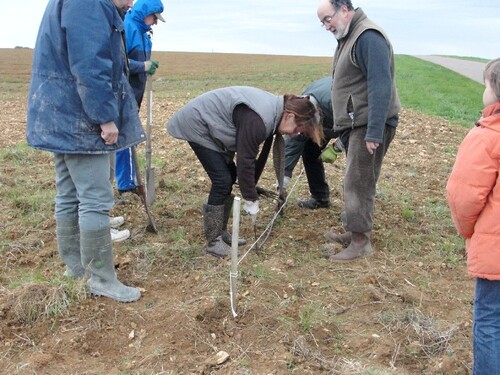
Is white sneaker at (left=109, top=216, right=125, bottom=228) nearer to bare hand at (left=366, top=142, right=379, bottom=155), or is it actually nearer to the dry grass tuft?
the dry grass tuft

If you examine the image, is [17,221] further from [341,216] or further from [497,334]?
[497,334]

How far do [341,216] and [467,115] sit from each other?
8.85 m

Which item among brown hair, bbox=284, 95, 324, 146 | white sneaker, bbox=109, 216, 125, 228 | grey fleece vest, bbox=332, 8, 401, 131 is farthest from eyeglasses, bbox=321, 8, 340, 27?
white sneaker, bbox=109, 216, 125, 228

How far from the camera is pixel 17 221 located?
203 inches

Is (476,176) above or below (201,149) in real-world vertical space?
above

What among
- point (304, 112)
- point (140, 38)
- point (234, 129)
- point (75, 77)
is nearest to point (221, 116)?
point (234, 129)

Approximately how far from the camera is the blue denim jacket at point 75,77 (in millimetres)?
3113

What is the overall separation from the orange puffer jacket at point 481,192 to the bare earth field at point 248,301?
81 centimetres

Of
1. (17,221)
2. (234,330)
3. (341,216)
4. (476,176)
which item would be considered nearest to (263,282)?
(234,330)

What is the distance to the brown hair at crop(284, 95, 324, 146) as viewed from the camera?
4.09 metres

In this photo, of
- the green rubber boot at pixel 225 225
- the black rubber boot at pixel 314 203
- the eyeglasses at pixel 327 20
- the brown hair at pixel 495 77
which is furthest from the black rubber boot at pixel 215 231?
the brown hair at pixel 495 77

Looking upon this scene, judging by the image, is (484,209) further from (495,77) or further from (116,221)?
(116,221)

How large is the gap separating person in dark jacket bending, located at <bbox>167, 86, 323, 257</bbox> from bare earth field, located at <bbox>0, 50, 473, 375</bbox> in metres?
0.44

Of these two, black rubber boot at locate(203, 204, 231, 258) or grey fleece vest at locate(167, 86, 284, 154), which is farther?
black rubber boot at locate(203, 204, 231, 258)
